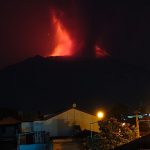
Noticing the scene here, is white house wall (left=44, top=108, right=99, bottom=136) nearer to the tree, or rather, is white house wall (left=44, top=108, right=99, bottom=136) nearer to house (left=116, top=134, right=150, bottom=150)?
the tree

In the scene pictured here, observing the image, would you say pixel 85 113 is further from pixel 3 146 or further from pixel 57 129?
pixel 3 146

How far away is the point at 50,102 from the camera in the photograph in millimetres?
197500

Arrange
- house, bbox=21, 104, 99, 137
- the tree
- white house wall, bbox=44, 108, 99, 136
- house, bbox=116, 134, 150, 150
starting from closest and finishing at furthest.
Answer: house, bbox=116, 134, 150, 150, the tree, house, bbox=21, 104, 99, 137, white house wall, bbox=44, 108, 99, 136

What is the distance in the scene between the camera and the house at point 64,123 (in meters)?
58.7

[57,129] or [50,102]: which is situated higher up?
[50,102]

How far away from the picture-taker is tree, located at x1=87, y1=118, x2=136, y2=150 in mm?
37500

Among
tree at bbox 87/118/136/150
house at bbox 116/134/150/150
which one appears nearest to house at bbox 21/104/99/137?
tree at bbox 87/118/136/150

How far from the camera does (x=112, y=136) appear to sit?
38.1 m

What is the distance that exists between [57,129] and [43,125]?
1758 millimetres

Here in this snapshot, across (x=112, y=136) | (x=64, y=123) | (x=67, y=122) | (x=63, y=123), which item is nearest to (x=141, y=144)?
(x=112, y=136)

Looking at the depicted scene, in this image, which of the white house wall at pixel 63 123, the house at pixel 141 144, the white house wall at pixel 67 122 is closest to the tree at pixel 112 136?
the white house wall at pixel 63 123

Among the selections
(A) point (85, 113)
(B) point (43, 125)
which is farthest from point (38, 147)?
(A) point (85, 113)

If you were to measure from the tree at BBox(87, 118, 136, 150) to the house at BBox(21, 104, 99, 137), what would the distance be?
61.5ft

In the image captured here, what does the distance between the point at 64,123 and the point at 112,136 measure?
2170cm
